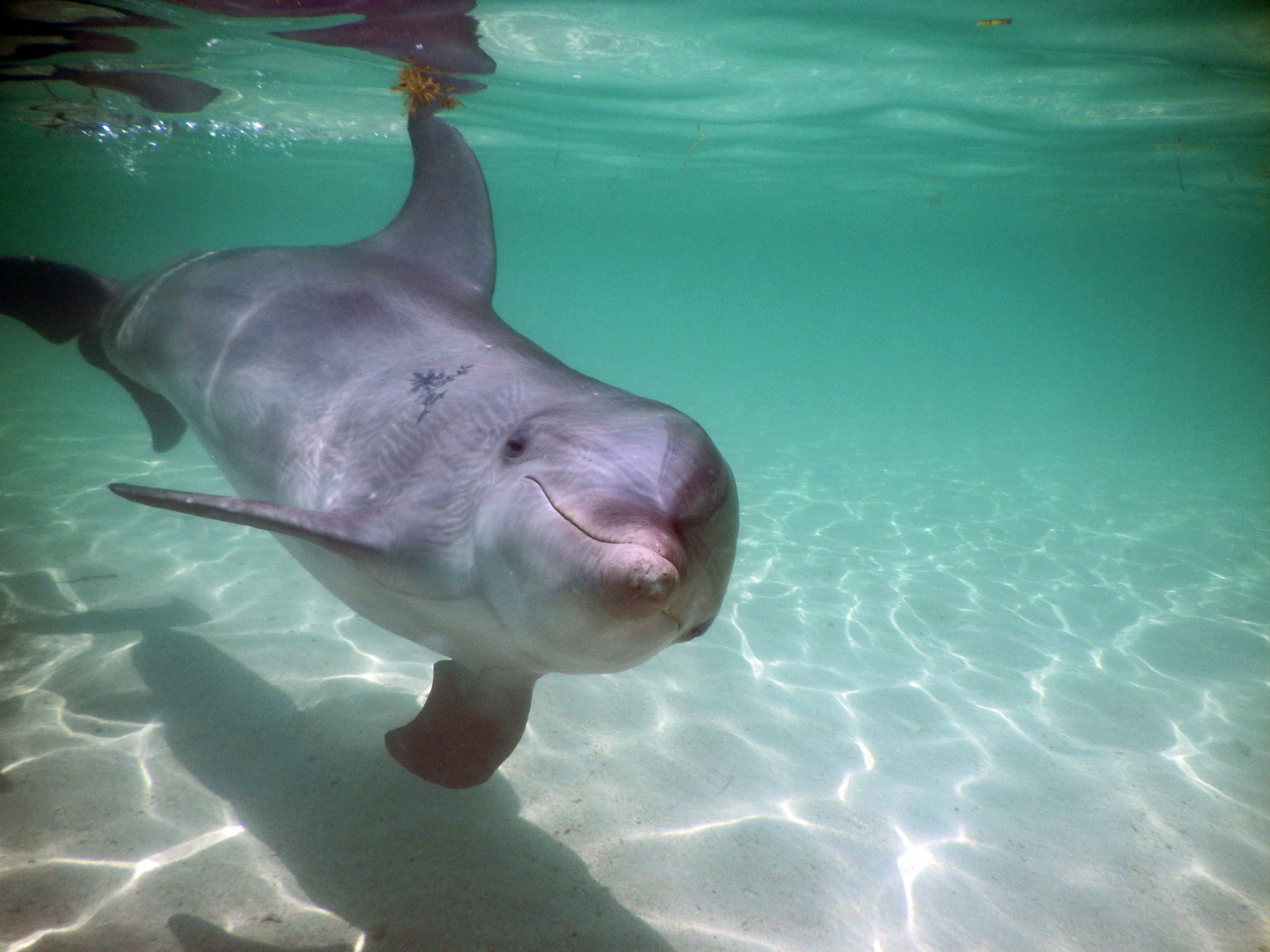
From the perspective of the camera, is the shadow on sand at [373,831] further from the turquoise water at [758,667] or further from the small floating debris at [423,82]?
the small floating debris at [423,82]

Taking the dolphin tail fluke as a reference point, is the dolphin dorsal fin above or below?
above

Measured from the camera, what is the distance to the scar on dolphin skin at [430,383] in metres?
2.43

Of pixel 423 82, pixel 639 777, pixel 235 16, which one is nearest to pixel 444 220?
pixel 639 777

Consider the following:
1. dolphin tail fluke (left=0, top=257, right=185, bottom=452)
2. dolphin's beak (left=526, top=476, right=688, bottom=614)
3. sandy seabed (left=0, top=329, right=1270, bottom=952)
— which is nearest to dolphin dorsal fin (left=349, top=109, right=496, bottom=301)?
dolphin tail fluke (left=0, top=257, right=185, bottom=452)

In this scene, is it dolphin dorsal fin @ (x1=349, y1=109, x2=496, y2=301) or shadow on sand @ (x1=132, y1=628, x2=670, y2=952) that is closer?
shadow on sand @ (x1=132, y1=628, x2=670, y2=952)

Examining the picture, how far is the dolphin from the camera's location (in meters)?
1.67

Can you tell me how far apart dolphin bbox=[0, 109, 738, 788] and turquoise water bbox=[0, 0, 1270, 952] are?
94cm

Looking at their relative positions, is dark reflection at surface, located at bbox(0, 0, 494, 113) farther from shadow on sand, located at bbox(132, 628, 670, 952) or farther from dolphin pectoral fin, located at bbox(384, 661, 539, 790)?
dolphin pectoral fin, located at bbox(384, 661, 539, 790)

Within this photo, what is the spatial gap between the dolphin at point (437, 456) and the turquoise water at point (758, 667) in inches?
36.9

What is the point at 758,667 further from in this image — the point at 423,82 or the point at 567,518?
the point at 423,82

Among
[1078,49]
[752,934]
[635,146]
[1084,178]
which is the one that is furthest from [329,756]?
[1084,178]

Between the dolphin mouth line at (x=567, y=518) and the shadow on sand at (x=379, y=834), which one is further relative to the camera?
the shadow on sand at (x=379, y=834)

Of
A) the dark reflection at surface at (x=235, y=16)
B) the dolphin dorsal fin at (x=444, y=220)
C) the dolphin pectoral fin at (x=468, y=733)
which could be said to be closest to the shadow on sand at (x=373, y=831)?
the dolphin pectoral fin at (x=468, y=733)

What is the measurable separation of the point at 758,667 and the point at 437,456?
426 cm
